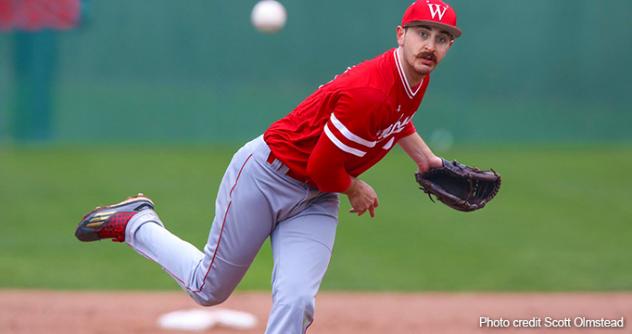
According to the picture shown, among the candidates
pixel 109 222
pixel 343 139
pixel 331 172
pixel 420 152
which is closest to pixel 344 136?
pixel 343 139

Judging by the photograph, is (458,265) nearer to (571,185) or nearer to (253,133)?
(571,185)

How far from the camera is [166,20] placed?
580 inches

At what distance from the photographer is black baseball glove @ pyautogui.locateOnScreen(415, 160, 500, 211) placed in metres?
4.46

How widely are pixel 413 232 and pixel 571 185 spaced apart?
3.11m

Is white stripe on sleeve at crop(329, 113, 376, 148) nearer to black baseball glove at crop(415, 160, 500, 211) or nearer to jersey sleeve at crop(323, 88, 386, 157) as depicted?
jersey sleeve at crop(323, 88, 386, 157)

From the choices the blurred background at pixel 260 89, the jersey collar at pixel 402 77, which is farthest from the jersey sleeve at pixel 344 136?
the blurred background at pixel 260 89

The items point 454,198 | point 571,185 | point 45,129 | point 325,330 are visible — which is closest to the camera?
point 454,198

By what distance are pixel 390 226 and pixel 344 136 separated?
18.7 feet

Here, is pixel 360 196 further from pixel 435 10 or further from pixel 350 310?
pixel 350 310

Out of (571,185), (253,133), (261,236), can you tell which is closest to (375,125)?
(261,236)

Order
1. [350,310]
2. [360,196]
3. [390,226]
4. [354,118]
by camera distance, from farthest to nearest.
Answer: [390,226] → [350,310] → [360,196] → [354,118]

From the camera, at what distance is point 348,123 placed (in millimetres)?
3711

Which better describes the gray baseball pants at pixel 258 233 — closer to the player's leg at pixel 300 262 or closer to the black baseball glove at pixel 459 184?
the player's leg at pixel 300 262

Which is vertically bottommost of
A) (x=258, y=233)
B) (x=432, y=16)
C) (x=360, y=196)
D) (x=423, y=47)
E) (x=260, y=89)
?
(x=258, y=233)
